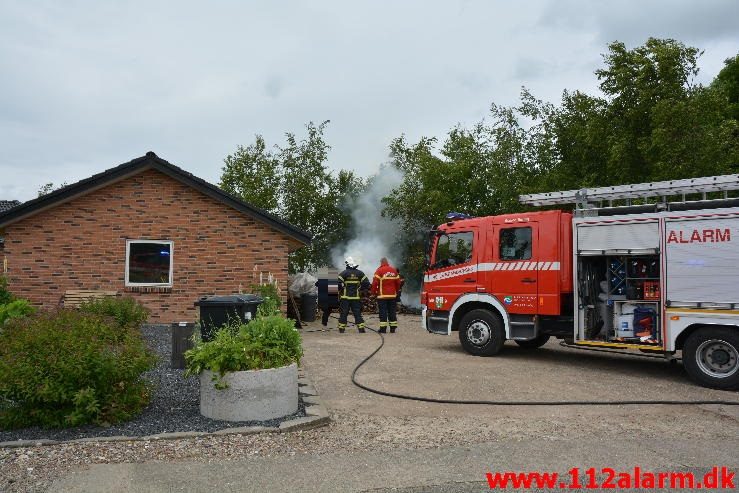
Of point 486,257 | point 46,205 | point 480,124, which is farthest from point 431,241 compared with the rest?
point 480,124

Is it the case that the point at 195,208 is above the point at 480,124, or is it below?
below

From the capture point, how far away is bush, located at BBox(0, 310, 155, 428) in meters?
5.54

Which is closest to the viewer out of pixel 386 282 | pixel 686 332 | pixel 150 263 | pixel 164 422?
pixel 164 422

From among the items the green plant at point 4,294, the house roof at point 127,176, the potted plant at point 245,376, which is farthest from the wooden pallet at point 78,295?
the potted plant at point 245,376

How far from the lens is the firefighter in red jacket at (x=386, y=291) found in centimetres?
1484

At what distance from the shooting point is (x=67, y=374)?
5.59 metres

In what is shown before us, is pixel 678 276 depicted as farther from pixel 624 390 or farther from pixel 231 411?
pixel 231 411

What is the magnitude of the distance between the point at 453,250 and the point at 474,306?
108 centimetres

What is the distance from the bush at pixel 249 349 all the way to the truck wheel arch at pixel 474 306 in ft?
16.0

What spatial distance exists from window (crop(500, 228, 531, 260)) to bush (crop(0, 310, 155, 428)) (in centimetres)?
635

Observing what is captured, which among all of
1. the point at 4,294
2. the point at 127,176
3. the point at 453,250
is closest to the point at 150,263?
the point at 127,176

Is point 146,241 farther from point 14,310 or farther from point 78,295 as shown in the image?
point 14,310

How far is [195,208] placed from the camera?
596 inches

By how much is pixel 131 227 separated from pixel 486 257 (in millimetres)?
8761
